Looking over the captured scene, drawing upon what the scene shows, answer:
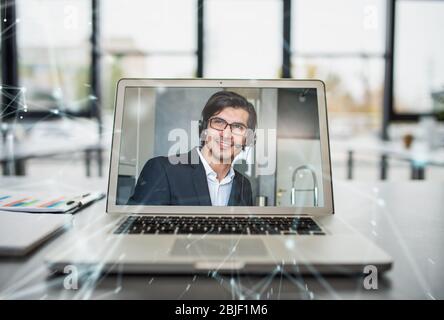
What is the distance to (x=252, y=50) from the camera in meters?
4.01

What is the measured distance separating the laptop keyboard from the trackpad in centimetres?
5

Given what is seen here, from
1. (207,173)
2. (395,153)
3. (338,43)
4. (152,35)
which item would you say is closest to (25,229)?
(207,173)

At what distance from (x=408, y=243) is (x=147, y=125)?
1.76 feet

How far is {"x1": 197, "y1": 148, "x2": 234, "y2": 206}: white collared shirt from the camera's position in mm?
817

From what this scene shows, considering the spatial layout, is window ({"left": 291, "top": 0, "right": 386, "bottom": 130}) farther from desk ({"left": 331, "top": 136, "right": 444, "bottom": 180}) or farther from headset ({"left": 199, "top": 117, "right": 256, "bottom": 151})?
headset ({"left": 199, "top": 117, "right": 256, "bottom": 151})

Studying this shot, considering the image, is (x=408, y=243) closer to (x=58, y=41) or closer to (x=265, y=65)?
(x=265, y=65)

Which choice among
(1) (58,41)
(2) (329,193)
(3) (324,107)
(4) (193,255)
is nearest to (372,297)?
(4) (193,255)

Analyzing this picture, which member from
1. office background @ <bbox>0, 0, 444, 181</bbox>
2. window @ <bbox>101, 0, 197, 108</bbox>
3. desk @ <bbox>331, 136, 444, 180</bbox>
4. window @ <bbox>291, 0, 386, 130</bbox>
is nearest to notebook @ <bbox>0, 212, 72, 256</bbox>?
desk @ <bbox>331, 136, 444, 180</bbox>

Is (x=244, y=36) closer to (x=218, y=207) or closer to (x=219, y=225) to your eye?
(x=218, y=207)

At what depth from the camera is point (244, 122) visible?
2.77ft

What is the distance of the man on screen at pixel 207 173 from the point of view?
82 cm

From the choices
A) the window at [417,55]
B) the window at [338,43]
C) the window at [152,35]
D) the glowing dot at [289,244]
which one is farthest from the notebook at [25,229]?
the window at [417,55]

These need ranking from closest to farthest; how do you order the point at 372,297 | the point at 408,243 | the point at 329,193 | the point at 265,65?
the point at 372,297 < the point at 408,243 < the point at 329,193 < the point at 265,65

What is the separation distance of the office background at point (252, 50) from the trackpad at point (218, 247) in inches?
137
